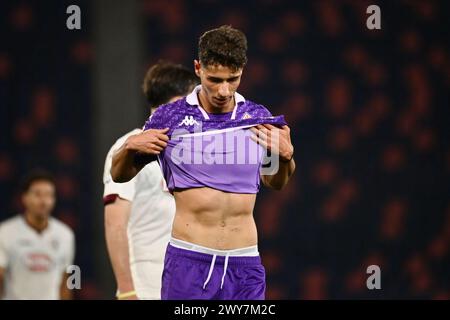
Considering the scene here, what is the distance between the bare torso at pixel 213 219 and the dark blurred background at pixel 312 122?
3.05m

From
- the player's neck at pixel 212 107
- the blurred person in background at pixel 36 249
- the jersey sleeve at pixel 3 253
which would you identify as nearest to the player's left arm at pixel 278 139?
the player's neck at pixel 212 107

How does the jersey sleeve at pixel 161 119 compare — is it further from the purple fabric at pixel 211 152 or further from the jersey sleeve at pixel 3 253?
the jersey sleeve at pixel 3 253

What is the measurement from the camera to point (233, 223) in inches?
116

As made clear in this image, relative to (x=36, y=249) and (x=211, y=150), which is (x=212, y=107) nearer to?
(x=211, y=150)

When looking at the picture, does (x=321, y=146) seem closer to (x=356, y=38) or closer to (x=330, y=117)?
(x=330, y=117)

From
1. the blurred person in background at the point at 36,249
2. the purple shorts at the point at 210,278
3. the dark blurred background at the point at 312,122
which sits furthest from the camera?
the dark blurred background at the point at 312,122

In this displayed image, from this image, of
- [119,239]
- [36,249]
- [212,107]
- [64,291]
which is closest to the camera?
[212,107]

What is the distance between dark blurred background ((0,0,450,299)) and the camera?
246 inches

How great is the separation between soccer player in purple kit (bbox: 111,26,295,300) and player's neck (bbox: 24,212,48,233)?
2.93 m

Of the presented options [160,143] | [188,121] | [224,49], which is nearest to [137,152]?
[160,143]

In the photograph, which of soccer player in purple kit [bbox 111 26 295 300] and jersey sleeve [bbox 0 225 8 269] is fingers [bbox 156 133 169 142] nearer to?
soccer player in purple kit [bbox 111 26 295 300]

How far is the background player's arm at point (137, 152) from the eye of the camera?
2.90 m

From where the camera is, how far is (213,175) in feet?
9.62

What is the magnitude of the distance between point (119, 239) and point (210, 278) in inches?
31.1
